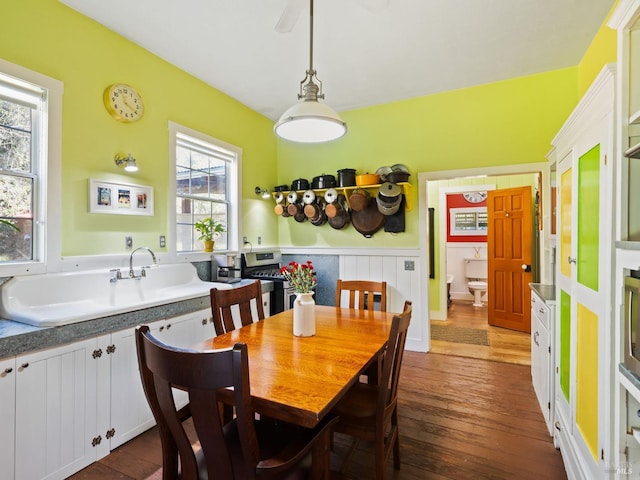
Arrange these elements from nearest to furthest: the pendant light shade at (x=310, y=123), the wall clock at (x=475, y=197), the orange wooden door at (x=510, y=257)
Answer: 1. the pendant light shade at (x=310, y=123)
2. the orange wooden door at (x=510, y=257)
3. the wall clock at (x=475, y=197)

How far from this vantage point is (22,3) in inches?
78.6

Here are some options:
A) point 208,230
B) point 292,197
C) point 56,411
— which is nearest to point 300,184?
point 292,197

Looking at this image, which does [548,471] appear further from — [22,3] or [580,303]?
[22,3]

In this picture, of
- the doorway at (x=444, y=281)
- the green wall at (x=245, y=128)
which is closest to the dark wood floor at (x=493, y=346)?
the doorway at (x=444, y=281)

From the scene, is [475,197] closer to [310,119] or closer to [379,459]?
[310,119]

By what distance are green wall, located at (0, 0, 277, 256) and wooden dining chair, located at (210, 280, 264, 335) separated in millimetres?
1152

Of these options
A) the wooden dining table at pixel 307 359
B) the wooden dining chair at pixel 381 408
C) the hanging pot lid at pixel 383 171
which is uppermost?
the hanging pot lid at pixel 383 171

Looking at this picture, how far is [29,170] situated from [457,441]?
328cm

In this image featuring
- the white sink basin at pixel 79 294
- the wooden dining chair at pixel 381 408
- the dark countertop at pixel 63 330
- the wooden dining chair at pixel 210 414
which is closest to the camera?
the wooden dining chair at pixel 210 414

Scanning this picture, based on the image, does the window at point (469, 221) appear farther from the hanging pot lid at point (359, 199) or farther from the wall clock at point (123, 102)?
the wall clock at point (123, 102)

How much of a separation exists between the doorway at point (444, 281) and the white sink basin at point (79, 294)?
8.83 feet

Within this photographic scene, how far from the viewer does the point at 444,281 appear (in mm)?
5078

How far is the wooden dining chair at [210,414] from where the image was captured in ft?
2.91

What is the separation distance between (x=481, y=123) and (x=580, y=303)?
8.11ft
